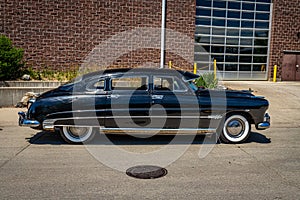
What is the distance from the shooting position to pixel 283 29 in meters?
18.9

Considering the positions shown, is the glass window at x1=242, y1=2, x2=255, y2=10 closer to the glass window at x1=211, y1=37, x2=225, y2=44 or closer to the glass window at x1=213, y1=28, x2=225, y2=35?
the glass window at x1=213, y1=28, x2=225, y2=35

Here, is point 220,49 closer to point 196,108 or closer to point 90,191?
point 196,108

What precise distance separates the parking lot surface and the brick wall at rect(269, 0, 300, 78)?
13.8m

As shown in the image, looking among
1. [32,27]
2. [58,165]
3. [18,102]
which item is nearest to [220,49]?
[32,27]

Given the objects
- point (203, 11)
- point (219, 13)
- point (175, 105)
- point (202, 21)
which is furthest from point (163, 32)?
point (175, 105)

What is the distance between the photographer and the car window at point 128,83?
5.96m

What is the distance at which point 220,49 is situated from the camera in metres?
19.0

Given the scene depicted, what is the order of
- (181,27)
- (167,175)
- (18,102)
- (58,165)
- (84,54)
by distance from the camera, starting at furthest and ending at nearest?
(181,27) → (84,54) → (18,102) → (58,165) → (167,175)

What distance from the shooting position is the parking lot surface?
3627 millimetres

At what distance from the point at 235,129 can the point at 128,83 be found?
2580 millimetres

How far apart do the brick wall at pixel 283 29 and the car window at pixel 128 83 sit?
15.7 metres

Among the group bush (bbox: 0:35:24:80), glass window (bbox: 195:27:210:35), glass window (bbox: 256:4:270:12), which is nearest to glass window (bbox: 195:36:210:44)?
glass window (bbox: 195:27:210:35)

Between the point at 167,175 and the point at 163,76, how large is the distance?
7.77 feet

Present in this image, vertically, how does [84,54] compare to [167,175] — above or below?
above
